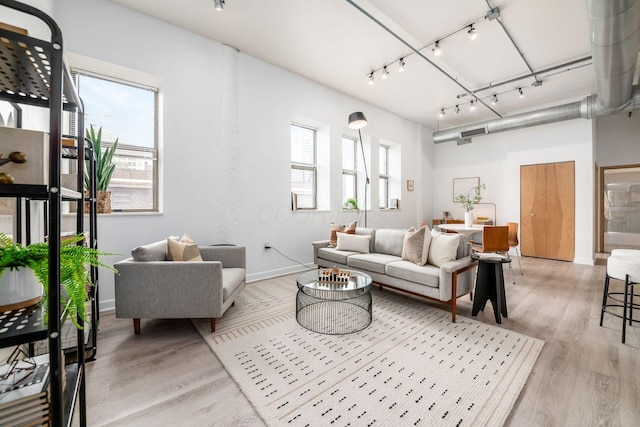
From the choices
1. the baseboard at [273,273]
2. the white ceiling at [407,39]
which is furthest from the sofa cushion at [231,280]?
the white ceiling at [407,39]

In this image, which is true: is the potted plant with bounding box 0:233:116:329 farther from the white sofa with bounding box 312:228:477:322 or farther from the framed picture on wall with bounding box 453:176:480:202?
the framed picture on wall with bounding box 453:176:480:202

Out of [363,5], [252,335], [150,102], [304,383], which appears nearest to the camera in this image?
[304,383]

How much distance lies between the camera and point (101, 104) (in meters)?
3.00

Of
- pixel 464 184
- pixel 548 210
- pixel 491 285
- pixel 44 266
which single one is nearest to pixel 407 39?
pixel 491 285

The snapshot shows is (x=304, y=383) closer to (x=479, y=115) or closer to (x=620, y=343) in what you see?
Answer: (x=620, y=343)

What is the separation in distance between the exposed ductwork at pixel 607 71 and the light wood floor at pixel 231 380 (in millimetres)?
2650

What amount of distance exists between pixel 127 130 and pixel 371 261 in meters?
3.22

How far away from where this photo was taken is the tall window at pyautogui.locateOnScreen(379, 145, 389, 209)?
648 centimetres

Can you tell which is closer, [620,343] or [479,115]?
[620,343]

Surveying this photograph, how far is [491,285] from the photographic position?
2695mm

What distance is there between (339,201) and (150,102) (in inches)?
129

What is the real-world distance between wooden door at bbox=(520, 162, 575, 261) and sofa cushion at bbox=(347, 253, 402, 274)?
4.18 m

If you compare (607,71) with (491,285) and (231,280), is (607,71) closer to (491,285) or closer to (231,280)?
(491,285)

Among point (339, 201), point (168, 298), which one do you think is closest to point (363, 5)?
point (339, 201)
